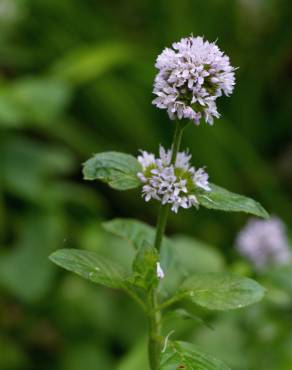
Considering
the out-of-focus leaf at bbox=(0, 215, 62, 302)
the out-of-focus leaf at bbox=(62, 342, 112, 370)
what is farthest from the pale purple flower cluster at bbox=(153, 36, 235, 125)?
the out-of-focus leaf at bbox=(0, 215, 62, 302)

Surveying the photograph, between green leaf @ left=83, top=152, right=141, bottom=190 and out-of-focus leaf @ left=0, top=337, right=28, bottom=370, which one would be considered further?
out-of-focus leaf @ left=0, top=337, right=28, bottom=370

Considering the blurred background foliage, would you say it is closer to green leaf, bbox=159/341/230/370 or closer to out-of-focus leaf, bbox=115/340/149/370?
out-of-focus leaf, bbox=115/340/149/370

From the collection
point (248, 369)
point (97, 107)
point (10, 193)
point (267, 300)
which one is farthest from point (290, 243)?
point (97, 107)

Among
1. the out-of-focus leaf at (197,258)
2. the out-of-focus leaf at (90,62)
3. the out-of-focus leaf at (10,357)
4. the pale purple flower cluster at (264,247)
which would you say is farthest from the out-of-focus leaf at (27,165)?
the pale purple flower cluster at (264,247)

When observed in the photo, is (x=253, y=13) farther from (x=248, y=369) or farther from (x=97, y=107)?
(x=248, y=369)

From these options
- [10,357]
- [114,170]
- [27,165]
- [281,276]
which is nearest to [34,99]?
[27,165]

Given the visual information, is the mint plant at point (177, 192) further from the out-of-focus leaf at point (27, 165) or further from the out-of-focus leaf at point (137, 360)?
the out-of-focus leaf at point (27, 165)

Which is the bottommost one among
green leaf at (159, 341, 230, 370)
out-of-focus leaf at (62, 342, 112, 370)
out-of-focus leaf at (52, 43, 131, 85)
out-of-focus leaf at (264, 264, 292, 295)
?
out-of-focus leaf at (62, 342, 112, 370)

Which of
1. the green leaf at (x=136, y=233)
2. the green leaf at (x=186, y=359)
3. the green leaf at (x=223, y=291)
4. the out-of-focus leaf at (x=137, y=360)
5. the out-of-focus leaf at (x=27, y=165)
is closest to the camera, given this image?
the green leaf at (x=186, y=359)
